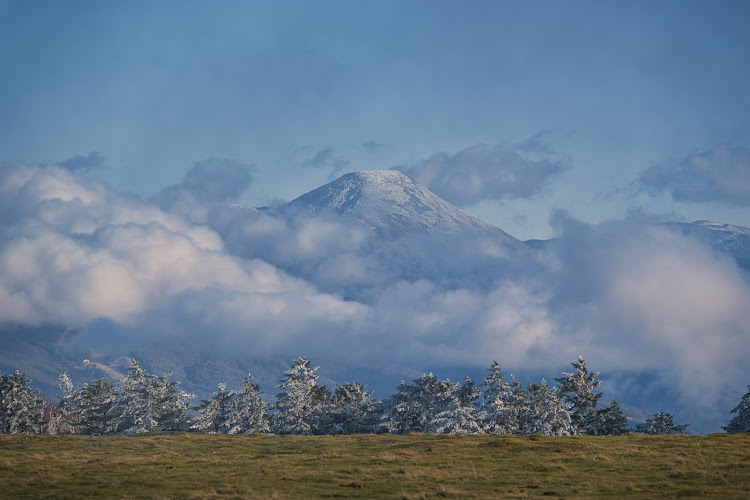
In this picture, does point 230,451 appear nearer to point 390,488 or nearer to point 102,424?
point 390,488

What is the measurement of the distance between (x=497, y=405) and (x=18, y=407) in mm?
79849

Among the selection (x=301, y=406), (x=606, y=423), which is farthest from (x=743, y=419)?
(x=301, y=406)

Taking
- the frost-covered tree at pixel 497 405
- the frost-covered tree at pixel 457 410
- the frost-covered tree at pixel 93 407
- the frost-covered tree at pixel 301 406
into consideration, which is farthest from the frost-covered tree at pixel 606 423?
the frost-covered tree at pixel 93 407

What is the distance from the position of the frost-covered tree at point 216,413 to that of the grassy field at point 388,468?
152 ft

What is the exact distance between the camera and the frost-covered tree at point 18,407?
387ft

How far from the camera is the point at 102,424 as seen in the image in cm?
13012

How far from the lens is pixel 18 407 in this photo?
389ft

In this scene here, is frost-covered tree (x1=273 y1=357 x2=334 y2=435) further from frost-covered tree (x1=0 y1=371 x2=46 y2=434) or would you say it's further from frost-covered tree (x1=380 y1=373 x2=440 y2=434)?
frost-covered tree (x1=0 y1=371 x2=46 y2=434)

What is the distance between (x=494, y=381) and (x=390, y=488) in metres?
62.8

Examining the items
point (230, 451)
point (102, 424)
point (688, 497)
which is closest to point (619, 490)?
point (688, 497)

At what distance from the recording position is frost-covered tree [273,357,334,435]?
104438 mm

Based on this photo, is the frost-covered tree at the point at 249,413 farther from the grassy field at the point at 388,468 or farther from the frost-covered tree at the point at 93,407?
the grassy field at the point at 388,468

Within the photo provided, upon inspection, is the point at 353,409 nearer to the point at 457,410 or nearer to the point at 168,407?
the point at 457,410

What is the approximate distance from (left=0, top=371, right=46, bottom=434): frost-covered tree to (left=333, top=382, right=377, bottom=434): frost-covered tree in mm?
51658
